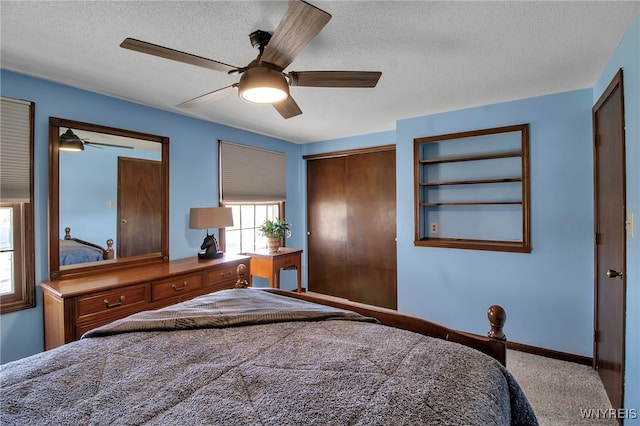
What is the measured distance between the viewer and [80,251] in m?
2.55

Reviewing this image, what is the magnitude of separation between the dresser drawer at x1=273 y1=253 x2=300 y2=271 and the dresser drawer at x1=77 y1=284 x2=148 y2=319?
5.13 ft

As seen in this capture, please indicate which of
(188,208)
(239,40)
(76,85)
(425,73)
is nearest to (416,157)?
(425,73)

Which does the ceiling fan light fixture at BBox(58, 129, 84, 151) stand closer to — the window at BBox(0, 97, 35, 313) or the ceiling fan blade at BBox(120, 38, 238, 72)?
the window at BBox(0, 97, 35, 313)

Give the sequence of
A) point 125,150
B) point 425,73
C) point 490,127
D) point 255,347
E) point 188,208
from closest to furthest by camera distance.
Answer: point 255,347, point 425,73, point 125,150, point 490,127, point 188,208

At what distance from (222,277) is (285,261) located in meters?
0.98

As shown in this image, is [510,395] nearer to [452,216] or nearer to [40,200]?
[452,216]

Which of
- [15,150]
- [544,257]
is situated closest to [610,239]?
[544,257]

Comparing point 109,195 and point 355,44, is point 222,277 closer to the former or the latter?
point 109,195

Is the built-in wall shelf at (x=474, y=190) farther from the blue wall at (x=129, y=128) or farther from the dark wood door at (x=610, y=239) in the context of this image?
the blue wall at (x=129, y=128)

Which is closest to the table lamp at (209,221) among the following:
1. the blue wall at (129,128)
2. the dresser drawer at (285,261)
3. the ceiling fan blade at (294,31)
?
the blue wall at (129,128)

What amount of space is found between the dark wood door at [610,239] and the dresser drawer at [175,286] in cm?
302

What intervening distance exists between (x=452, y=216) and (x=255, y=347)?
109 inches

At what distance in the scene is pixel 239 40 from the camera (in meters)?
1.83

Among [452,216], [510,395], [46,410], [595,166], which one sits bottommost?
[510,395]
